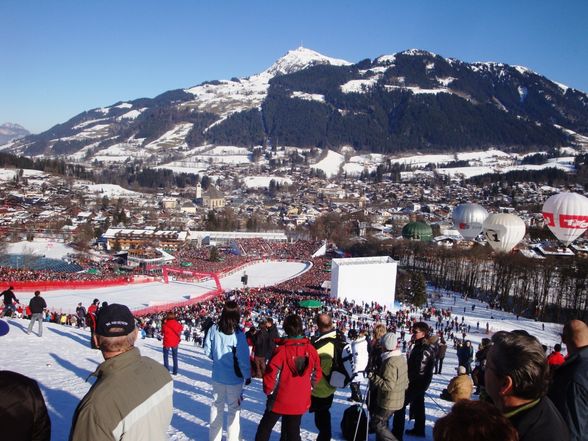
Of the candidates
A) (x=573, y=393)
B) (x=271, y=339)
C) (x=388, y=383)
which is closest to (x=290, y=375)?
(x=388, y=383)

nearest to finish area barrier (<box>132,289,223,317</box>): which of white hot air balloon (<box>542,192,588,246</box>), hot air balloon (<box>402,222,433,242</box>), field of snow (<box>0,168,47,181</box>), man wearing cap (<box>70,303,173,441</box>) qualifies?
white hot air balloon (<box>542,192,588,246</box>)

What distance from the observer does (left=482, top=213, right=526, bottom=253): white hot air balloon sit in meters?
22.2

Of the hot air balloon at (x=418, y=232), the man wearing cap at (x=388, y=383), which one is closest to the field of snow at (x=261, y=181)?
the hot air balloon at (x=418, y=232)

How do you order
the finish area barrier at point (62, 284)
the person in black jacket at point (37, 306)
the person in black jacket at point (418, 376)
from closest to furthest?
1. the person in black jacket at point (418, 376)
2. the person in black jacket at point (37, 306)
3. the finish area barrier at point (62, 284)

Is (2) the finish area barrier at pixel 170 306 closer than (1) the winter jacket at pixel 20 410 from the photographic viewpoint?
No

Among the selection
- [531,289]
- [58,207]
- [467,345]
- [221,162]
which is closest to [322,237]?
[531,289]

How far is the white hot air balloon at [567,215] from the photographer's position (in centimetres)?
1752

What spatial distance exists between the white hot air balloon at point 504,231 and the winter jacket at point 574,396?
21826mm

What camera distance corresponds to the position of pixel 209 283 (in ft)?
89.6

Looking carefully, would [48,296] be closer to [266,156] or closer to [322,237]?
[322,237]

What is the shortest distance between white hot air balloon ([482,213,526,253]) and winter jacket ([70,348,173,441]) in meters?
22.7

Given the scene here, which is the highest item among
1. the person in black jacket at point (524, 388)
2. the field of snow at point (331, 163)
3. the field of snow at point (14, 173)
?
the field of snow at point (331, 163)

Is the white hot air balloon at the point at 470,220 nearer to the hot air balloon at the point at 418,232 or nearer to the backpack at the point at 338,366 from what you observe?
the hot air balloon at the point at 418,232

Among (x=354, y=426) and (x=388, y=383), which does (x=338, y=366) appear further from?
(x=354, y=426)
